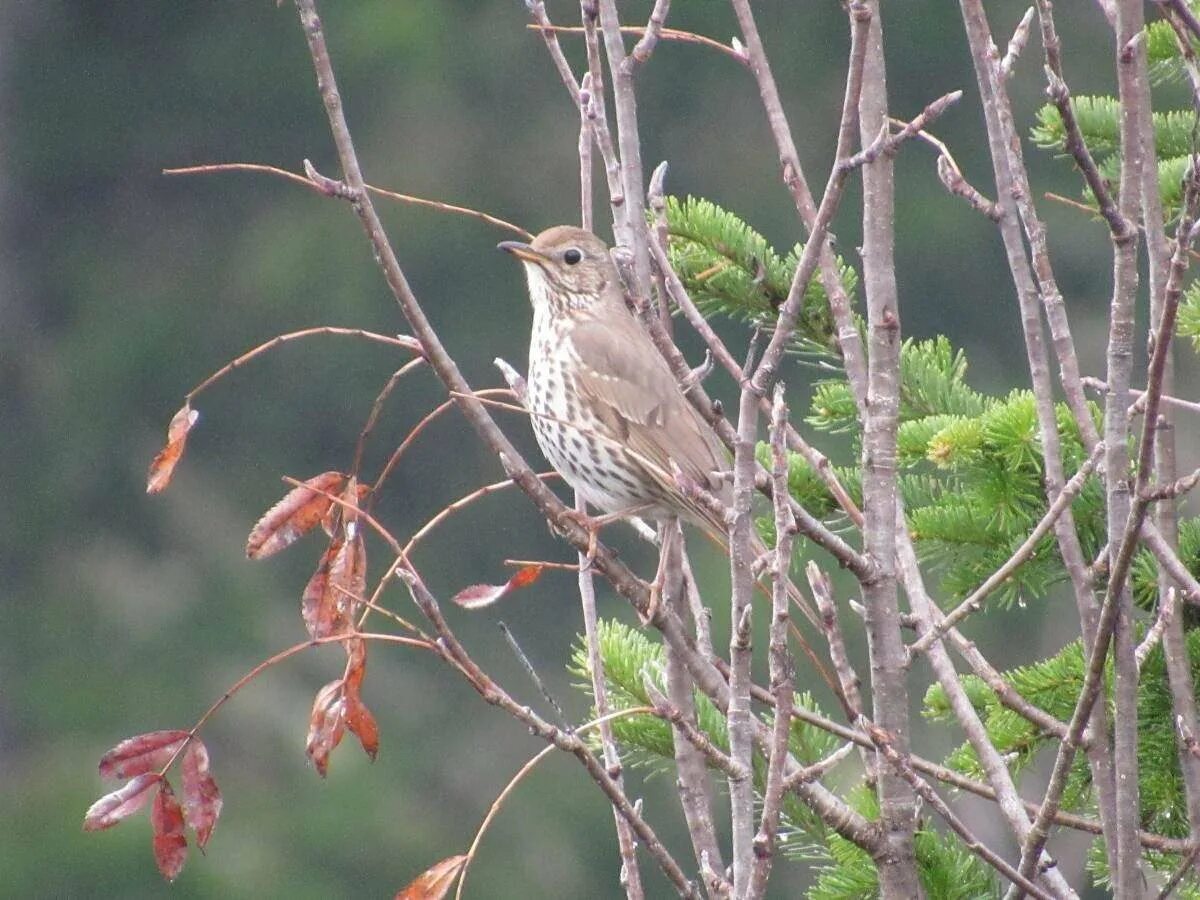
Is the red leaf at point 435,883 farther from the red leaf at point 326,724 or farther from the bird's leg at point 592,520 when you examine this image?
the bird's leg at point 592,520

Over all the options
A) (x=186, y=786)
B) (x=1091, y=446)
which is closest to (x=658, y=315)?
(x=1091, y=446)

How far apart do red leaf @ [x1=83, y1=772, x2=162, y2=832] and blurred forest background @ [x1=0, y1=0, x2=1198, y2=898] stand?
10.9 m

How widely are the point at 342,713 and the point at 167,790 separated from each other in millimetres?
230

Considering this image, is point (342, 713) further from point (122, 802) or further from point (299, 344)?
point (299, 344)

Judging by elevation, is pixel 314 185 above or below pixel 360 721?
above

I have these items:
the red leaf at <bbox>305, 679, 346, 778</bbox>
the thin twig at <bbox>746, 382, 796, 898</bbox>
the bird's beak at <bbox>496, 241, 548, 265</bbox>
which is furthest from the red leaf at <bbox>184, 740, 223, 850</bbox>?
the bird's beak at <bbox>496, 241, 548, 265</bbox>

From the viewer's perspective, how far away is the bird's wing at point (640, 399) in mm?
4043

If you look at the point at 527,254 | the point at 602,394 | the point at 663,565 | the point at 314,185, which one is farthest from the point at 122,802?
the point at 527,254

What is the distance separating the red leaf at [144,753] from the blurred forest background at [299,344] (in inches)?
430

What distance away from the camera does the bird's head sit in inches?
176

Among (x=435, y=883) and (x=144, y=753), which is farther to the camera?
(x=144, y=753)

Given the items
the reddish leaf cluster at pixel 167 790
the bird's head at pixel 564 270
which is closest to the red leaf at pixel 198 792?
the reddish leaf cluster at pixel 167 790

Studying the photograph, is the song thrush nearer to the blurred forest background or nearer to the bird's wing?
the bird's wing

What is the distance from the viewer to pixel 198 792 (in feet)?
7.77
